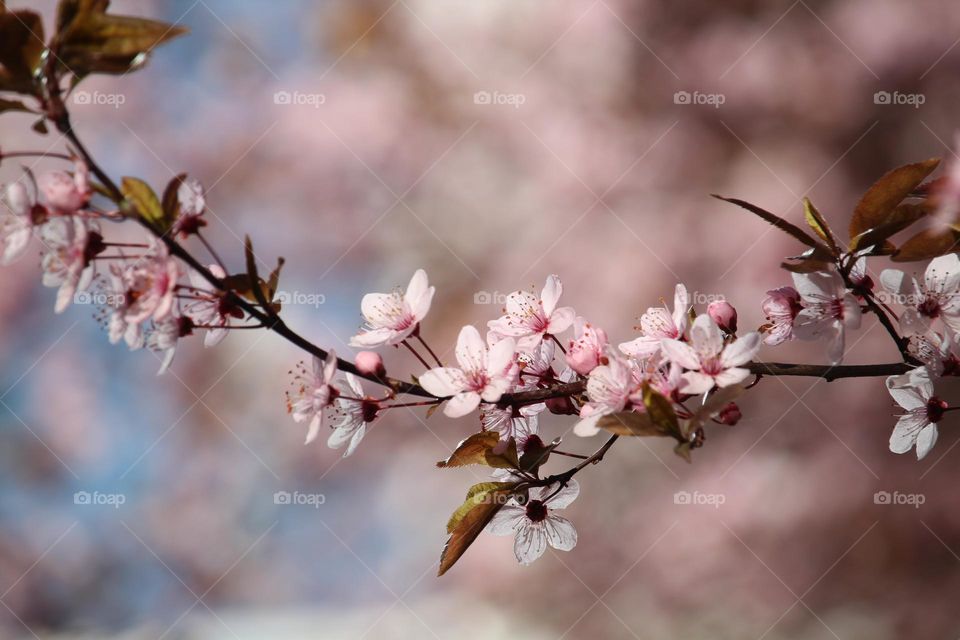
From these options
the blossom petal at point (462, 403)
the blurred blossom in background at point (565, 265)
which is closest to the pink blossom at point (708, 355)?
the blossom petal at point (462, 403)

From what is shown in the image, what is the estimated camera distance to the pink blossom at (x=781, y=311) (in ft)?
2.05

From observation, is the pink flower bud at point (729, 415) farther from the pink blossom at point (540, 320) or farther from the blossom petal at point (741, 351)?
the pink blossom at point (540, 320)

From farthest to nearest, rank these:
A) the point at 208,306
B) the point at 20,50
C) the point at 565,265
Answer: the point at 565,265 → the point at 208,306 → the point at 20,50

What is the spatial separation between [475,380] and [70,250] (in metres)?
0.24

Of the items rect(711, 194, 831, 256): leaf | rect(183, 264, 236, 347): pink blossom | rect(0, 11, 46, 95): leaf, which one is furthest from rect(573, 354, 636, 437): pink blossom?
rect(0, 11, 46, 95): leaf

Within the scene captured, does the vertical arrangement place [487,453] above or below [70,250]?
below

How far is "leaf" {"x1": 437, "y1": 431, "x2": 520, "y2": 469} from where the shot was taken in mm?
592

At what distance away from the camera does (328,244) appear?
75.2 inches

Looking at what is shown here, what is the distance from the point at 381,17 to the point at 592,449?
1020 mm

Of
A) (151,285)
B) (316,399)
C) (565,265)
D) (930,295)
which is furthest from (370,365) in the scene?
(565,265)

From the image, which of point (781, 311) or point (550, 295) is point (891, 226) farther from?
point (550, 295)

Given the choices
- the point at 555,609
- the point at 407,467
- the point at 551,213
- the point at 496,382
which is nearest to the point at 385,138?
the point at 551,213

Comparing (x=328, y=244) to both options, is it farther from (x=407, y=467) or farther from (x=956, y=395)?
(x=956, y=395)

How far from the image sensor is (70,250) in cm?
51
